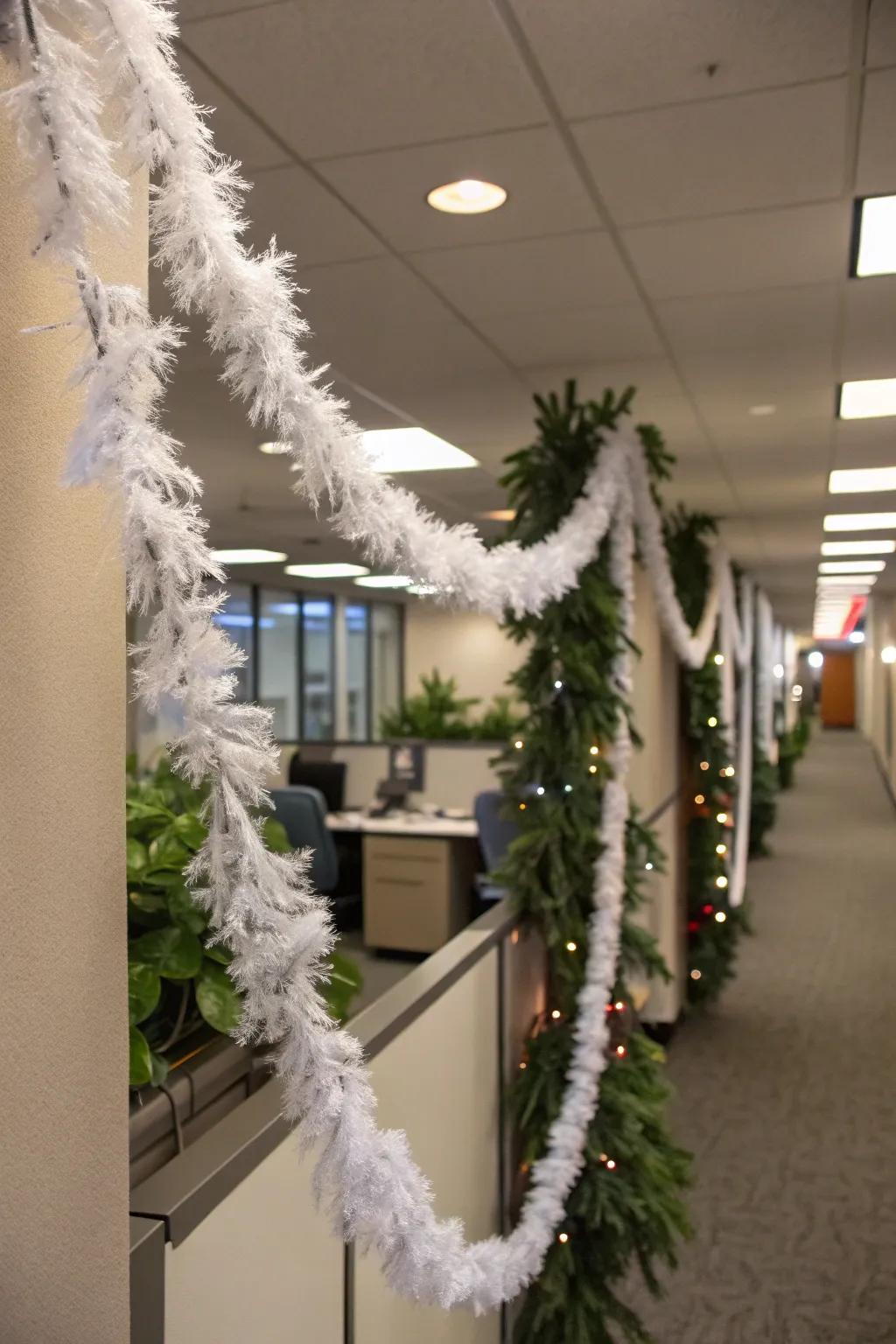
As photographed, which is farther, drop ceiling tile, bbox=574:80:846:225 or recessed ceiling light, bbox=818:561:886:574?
recessed ceiling light, bbox=818:561:886:574

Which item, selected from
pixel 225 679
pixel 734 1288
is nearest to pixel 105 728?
pixel 225 679

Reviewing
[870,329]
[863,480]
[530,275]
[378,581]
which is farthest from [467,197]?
[378,581]

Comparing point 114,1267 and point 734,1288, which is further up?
point 114,1267

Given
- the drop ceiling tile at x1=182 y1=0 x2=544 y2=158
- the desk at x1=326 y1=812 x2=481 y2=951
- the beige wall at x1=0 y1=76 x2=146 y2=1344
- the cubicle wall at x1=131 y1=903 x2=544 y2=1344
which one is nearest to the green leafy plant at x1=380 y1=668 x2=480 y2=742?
the desk at x1=326 y1=812 x2=481 y2=951

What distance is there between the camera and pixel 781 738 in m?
17.4

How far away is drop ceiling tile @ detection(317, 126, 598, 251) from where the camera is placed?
6.91ft

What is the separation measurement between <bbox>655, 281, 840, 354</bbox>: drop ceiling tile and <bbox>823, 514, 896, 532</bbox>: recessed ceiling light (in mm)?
3897

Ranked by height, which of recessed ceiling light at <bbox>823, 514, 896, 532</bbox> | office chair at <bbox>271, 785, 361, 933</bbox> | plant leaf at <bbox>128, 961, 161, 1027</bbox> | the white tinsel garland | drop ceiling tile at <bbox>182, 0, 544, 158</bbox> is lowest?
office chair at <bbox>271, 785, 361, 933</bbox>

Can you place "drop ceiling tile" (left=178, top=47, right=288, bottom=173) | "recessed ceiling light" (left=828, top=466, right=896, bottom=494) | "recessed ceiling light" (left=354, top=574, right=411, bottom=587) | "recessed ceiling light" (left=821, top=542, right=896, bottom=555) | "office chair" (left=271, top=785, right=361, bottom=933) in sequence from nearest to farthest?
"drop ceiling tile" (left=178, top=47, right=288, bottom=173)
"recessed ceiling light" (left=828, top=466, right=896, bottom=494)
"office chair" (left=271, top=785, right=361, bottom=933)
"recessed ceiling light" (left=821, top=542, right=896, bottom=555)
"recessed ceiling light" (left=354, top=574, right=411, bottom=587)

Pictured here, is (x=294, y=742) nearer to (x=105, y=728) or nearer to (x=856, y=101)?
(x=856, y=101)

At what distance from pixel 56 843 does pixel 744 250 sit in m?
2.24

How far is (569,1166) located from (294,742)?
568cm

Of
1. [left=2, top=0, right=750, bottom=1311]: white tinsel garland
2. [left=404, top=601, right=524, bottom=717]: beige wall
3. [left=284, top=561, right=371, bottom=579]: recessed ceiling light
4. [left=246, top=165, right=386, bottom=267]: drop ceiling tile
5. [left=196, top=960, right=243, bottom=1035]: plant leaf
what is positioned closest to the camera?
[left=2, top=0, right=750, bottom=1311]: white tinsel garland

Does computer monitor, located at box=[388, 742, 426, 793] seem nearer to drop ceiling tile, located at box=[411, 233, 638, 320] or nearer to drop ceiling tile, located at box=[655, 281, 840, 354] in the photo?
drop ceiling tile, located at box=[655, 281, 840, 354]
